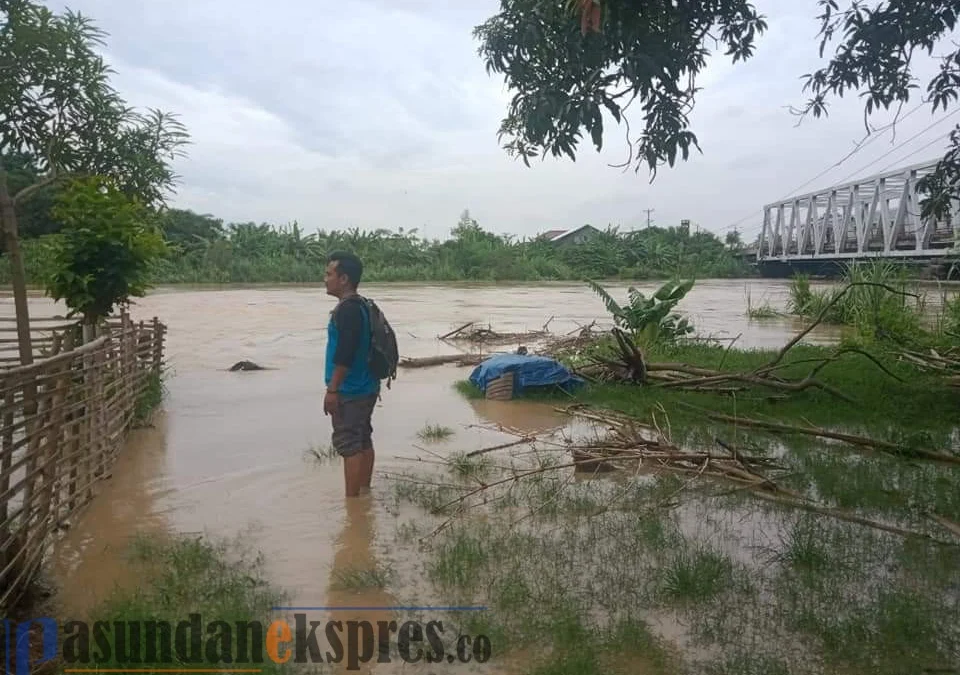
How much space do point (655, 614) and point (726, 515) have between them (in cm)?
167

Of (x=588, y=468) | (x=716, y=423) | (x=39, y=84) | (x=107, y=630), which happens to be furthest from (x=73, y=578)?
(x=716, y=423)

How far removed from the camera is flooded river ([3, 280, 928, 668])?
15.5 ft

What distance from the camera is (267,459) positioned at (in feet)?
23.5

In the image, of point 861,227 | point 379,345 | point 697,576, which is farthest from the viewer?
point 861,227

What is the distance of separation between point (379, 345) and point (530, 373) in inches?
188

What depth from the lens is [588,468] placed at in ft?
21.0

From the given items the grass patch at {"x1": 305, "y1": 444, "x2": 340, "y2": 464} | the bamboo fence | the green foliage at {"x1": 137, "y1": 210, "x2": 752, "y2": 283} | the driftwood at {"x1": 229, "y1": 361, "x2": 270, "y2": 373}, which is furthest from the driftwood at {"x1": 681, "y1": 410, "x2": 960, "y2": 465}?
the green foliage at {"x1": 137, "y1": 210, "x2": 752, "y2": 283}

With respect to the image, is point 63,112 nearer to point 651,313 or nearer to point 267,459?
point 267,459

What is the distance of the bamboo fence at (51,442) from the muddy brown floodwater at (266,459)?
28 cm

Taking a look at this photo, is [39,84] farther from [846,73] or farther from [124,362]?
[846,73]

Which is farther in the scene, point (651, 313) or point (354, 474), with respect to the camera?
point (651, 313)

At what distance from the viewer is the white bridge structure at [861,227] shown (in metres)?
28.2

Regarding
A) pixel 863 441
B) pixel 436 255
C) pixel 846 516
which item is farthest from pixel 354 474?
pixel 436 255

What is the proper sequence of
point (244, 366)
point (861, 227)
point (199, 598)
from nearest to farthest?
1. point (199, 598)
2. point (244, 366)
3. point (861, 227)
